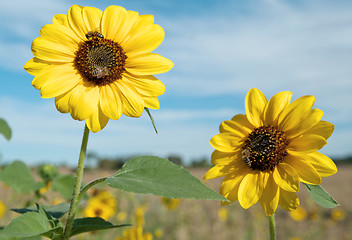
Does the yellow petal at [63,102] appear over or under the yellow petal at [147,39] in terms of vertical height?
under

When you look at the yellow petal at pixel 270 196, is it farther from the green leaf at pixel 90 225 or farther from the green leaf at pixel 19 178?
the green leaf at pixel 19 178

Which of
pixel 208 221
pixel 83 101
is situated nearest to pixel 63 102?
pixel 83 101

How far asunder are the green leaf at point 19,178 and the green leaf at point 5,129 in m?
0.34

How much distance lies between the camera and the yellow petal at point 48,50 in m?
1.37

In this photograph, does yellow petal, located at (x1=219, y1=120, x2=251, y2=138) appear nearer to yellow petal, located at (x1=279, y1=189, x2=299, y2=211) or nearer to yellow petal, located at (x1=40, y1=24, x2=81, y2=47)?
yellow petal, located at (x1=279, y1=189, x2=299, y2=211)

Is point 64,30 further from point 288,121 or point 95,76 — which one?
point 288,121

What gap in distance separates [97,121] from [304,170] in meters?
0.77

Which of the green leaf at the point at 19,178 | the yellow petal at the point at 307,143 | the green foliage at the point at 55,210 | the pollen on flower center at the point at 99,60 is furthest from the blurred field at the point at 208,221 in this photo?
the pollen on flower center at the point at 99,60

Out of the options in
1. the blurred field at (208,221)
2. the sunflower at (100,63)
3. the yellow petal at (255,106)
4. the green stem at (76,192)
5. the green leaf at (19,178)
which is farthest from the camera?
the blurred field at (208,221)

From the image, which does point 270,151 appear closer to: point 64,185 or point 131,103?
point 131,103

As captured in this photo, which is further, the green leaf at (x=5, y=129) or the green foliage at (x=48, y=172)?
the green foliage at (x=48, y=172)

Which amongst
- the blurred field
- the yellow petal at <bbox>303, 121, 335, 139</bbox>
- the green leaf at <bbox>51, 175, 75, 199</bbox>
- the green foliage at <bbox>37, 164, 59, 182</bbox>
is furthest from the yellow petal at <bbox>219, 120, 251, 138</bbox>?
the blurred field

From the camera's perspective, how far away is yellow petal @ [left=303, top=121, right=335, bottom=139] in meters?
1.47

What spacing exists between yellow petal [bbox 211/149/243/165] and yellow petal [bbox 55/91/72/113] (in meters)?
0.60
